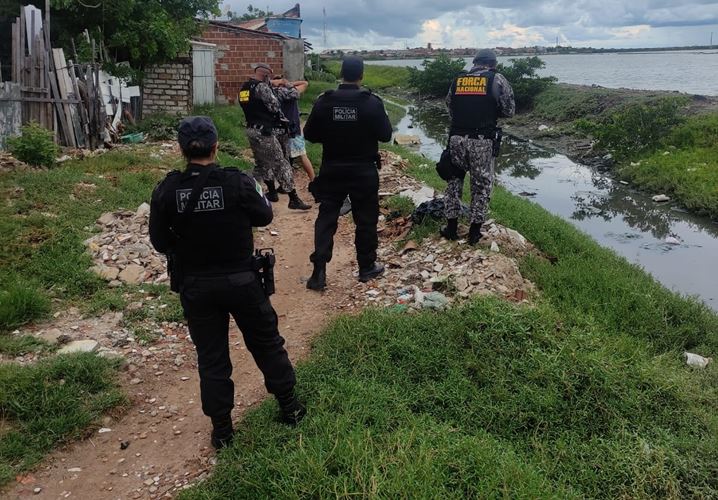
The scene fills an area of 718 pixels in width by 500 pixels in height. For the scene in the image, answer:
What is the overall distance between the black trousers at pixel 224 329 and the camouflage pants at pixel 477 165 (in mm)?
3026

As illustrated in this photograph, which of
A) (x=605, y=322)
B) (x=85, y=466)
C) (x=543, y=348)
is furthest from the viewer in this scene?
(x=605, y=322)

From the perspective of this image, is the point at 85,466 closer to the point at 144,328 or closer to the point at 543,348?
the point at 144,328

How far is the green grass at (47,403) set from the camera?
310 centimetres

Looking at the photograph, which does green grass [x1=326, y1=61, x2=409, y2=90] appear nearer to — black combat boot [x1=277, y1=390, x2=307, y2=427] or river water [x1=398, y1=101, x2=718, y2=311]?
river water [x1=398, y1=101, x2=718, y2=311]

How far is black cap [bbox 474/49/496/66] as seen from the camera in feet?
17.6

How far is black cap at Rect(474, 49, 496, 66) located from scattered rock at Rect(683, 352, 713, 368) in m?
3.17

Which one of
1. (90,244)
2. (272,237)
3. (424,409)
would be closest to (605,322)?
(424,409)

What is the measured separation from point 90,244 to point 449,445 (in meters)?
4.30

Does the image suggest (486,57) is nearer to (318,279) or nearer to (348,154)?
(348,154)

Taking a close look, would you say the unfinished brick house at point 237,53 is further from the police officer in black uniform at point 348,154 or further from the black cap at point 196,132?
the black cap at point 196,132

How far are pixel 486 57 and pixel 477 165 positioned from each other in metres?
1.05

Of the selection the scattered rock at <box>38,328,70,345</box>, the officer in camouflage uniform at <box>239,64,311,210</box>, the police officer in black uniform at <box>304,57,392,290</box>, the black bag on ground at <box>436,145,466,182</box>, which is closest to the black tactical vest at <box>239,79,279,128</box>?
the officer in camouflage uniform at <box>239,64,311,210</box>

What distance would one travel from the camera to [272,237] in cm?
663

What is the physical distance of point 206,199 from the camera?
2727 mm
